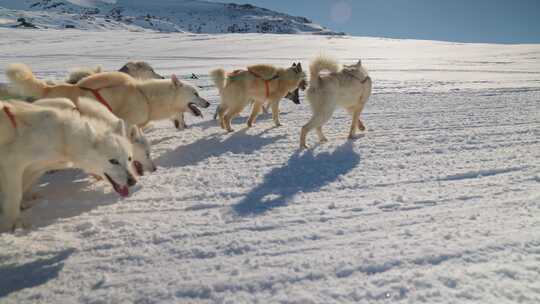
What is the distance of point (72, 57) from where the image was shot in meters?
20.1

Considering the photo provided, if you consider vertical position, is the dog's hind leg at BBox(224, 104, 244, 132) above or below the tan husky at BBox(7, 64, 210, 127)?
below

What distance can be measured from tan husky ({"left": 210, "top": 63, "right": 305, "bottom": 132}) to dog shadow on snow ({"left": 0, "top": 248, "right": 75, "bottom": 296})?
427 centimetres

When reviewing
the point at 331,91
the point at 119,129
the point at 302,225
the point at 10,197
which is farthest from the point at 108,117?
the point at 331,91

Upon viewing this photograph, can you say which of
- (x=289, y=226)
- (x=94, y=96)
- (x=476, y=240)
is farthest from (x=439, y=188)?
(x=94, y=96)

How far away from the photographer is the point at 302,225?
3137 millimetres

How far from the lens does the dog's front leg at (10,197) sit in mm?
3057

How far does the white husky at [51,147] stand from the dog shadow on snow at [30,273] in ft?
2.12

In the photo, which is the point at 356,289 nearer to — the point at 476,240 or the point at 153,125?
the point at 476,240

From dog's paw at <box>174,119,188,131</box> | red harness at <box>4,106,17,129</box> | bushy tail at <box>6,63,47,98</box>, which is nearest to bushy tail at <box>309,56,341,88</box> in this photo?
dog's paw at <box>174,119,188,131</box>

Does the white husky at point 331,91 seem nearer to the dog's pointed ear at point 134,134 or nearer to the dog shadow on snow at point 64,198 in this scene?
the dog's pointed ear at point 134,134

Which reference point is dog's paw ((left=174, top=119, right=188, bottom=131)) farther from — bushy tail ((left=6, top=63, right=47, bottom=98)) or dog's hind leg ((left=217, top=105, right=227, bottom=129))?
bushy tail ((left=6, top=63, right=47, bottom=98))

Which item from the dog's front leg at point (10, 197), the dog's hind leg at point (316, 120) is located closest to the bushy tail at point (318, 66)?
the dog's hind leg at point (316, 120)

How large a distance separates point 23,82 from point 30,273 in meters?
2.95

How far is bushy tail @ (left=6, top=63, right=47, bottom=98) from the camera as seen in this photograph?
4.48 m
